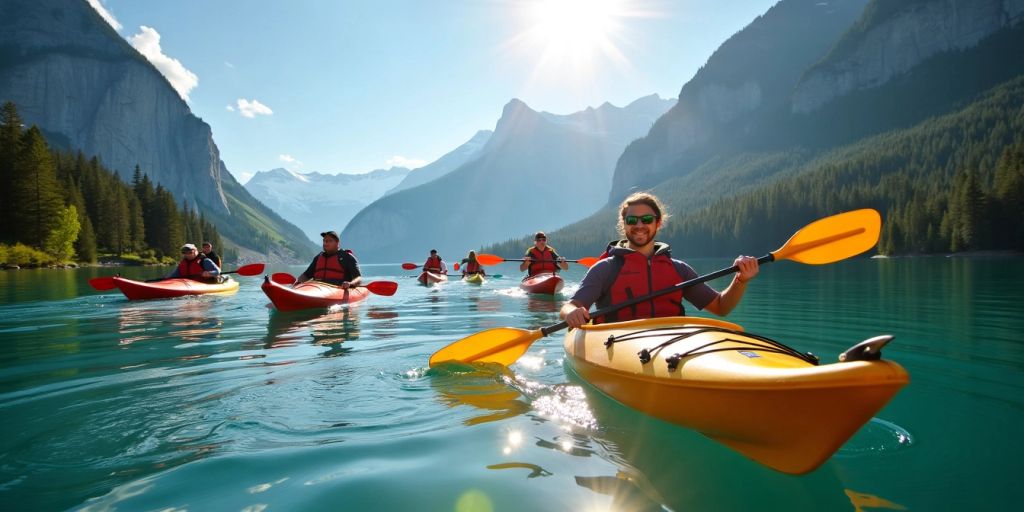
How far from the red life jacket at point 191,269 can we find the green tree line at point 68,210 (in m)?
31.2

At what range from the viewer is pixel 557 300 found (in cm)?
1572

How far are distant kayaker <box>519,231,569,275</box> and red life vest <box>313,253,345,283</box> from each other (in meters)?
5.96

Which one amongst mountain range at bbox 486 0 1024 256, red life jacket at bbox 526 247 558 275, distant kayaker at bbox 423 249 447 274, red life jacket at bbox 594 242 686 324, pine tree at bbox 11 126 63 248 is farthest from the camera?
mountain range at bbox 486 0 1024 256

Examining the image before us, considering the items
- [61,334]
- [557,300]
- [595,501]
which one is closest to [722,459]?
[595,501]

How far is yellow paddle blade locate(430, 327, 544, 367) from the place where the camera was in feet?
19.4

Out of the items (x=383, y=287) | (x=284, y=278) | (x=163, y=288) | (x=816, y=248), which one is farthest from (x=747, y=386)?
(x=163, y=288)

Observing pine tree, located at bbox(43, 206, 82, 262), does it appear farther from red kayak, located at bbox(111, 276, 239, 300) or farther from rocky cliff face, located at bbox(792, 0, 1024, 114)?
rocky cliff face, located at bbox(792, 0, 1024, 114)

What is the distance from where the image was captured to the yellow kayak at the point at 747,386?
2369 millimetres

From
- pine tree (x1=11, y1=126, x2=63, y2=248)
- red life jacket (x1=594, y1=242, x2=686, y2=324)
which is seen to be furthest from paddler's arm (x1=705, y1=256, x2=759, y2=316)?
pine tree (x1=11, y1=126, x2=63, y2=248)

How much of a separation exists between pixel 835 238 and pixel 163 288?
16.2 metres

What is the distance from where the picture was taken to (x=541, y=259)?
17.5 m

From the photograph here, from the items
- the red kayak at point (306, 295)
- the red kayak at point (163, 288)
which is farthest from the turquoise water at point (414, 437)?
the red kayak at point (163, 288)

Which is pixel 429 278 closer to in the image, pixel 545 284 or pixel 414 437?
pixel 545 284

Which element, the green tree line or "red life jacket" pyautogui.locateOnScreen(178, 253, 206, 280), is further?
the green tree line
